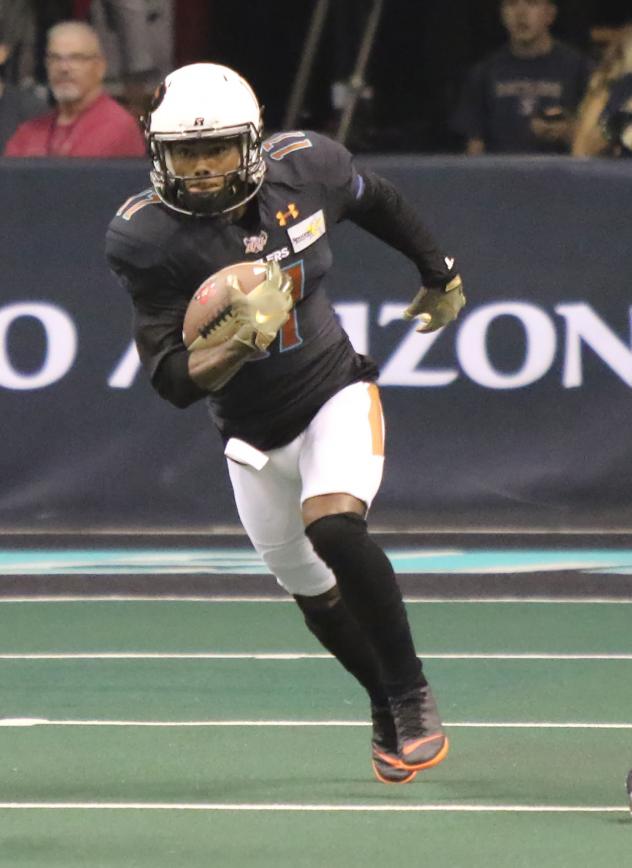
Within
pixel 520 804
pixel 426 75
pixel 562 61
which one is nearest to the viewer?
pixel 520 804

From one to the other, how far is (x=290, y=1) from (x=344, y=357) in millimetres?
7375

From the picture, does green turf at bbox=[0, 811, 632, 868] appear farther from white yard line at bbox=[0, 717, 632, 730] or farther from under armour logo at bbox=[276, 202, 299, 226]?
under armour logo at bbox=[276, 202, 299, 226]

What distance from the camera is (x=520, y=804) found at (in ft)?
17.6

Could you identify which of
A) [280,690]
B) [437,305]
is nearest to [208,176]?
[437,305]

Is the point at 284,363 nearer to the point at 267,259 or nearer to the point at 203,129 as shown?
the point at 267,259

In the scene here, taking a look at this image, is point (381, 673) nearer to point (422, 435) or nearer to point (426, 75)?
point (422, 435)

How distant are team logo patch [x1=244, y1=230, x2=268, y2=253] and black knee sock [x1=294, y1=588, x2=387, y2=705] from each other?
1.00 metres

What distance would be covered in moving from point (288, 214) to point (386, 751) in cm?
145

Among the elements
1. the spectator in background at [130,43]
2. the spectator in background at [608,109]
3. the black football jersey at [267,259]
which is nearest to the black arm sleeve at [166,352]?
the black football jersey at [267,259]

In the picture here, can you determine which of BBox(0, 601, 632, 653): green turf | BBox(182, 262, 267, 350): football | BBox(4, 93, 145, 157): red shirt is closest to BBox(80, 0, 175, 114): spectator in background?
BBox(4, 93, 145, 157): red shirt

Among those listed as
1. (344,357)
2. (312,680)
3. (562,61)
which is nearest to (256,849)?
(344,357)

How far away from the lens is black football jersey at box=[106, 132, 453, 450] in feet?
17.6

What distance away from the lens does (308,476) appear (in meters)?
5.49

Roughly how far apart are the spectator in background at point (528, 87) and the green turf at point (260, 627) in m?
3.12
